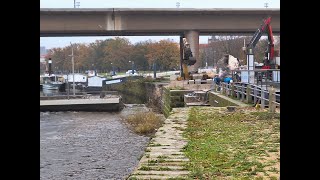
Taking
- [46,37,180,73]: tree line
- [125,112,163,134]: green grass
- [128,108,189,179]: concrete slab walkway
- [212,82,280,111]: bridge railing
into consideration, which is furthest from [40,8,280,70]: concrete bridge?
[46,37,180,73]: tree line

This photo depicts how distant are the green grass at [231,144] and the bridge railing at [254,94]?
0.79 m

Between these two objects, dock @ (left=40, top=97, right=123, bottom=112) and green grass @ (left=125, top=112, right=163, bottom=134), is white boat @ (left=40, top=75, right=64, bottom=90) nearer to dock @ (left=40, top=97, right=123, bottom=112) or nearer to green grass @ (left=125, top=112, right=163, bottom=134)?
dock @ (left=40, top=97, right=123, bottom=112)

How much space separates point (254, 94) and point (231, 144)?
9855 millimetres

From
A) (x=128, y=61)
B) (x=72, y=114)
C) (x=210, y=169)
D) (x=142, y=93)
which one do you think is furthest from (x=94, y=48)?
(x=210, y=169)

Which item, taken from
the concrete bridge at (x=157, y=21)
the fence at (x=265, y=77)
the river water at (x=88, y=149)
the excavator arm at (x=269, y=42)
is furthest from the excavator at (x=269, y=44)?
the river water at (x=88, y=149)

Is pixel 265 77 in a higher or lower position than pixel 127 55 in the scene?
lower

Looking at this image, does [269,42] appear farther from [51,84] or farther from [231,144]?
[51,84]

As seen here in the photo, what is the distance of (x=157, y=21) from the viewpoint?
4238 cm

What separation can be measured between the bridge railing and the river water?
16.6 feet

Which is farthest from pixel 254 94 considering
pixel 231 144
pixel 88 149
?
pixel 231 144

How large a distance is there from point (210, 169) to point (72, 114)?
29248 millimetres

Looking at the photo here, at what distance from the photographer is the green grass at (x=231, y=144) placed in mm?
7387

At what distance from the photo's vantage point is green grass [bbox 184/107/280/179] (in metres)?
7.39
